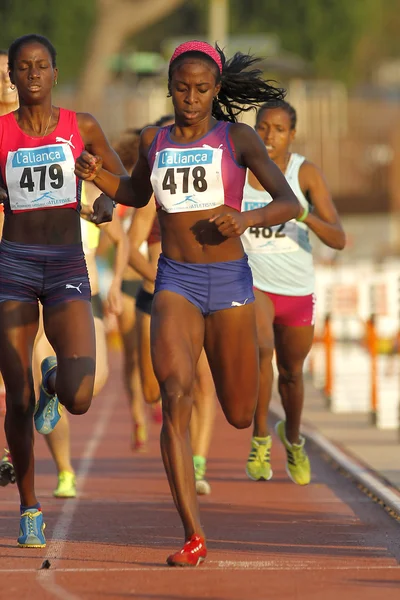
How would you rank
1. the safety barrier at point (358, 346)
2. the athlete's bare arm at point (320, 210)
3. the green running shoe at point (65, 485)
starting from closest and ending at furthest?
the athlete's bare arm at point (320, 210), the green running shoe at point (65, 485), the safety barrier at point (358, 346)

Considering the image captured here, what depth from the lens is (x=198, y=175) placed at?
25.2ft

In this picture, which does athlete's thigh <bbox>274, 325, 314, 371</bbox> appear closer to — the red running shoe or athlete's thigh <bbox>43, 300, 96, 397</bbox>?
athlete's thigh <bbox>43, 300, 96, 397</bbox>

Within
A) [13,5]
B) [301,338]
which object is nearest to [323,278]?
[301,338]

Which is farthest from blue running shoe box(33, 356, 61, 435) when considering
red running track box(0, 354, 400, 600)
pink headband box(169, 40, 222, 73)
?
pink headband box(169, 40, 222, 73)

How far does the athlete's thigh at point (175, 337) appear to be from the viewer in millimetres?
7504

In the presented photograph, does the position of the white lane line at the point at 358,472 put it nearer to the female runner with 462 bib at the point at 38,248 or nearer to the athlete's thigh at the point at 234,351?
the athlete's thigh at the point at 234,351

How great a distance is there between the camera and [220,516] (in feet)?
31.0

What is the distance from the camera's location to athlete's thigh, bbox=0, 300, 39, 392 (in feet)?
25.9

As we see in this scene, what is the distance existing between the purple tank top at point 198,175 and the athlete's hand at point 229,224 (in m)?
0.42

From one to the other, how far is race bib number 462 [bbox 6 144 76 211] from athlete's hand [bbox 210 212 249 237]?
0.96 metres

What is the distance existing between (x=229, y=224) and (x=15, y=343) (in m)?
1.29

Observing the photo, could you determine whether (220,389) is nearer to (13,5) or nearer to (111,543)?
(111,543)

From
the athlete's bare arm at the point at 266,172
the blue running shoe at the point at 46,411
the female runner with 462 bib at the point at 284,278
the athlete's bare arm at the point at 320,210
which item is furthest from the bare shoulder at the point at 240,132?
the female runner with 462 bib at the point at 284,278

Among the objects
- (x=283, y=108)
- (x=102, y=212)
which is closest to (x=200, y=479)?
(x=283, y=108)
